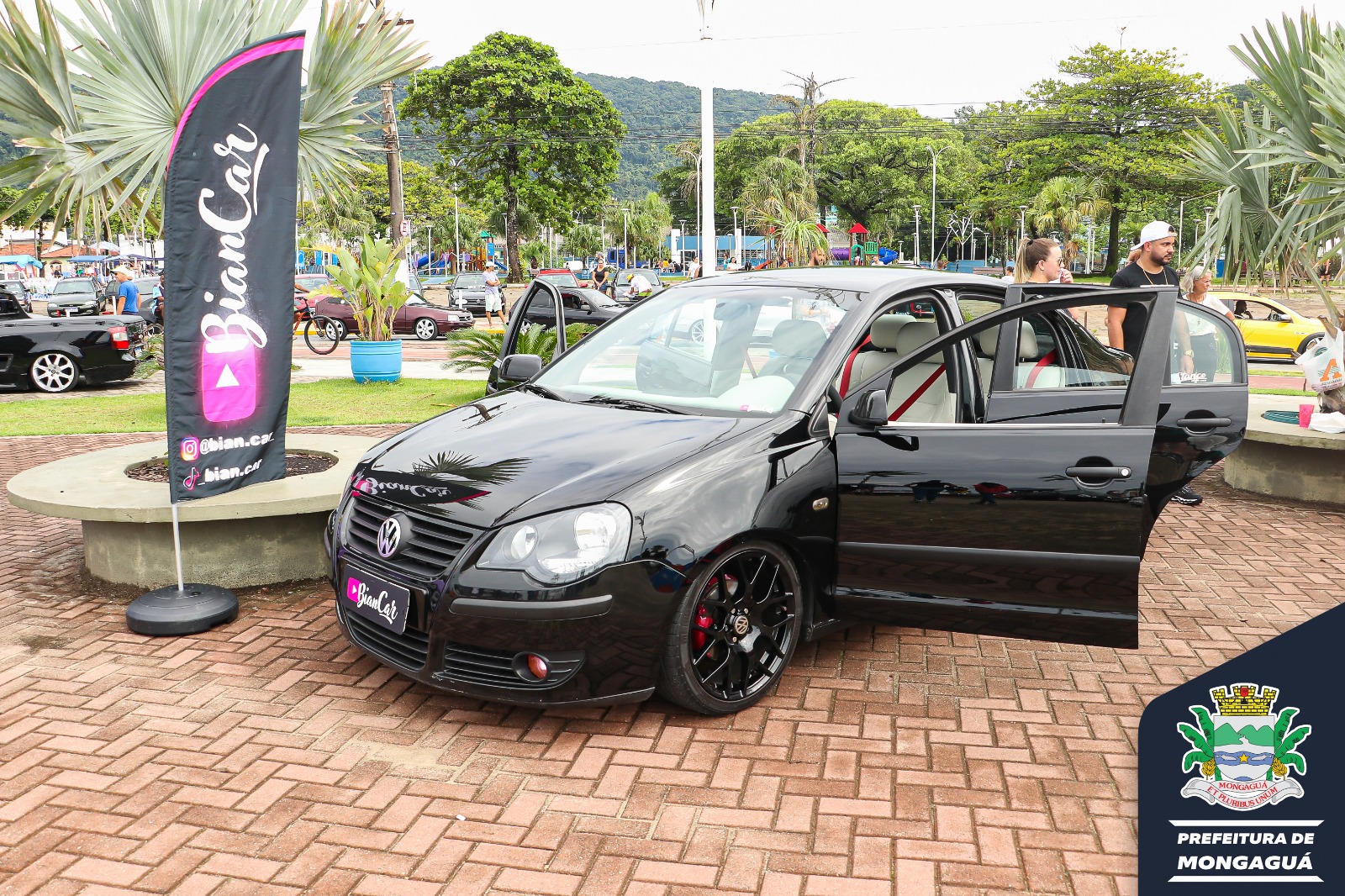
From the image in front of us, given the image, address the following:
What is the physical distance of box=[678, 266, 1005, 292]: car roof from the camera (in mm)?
4668

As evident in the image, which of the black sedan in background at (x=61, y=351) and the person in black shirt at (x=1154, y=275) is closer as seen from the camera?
the person in black shirt at (x=1154, y=275)

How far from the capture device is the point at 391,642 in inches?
149

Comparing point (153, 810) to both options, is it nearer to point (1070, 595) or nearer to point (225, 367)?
point (225, 367)

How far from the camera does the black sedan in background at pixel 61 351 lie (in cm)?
1405

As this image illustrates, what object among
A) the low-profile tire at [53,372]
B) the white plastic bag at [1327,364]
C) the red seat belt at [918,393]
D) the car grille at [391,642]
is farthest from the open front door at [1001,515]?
the low-profile tire at [53,372]

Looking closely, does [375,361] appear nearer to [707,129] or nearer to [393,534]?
[707,129]

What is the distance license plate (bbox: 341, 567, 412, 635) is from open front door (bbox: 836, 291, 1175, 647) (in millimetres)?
1587

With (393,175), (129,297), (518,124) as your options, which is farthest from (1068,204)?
(129,297)

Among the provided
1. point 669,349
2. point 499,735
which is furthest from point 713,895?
point 669,349

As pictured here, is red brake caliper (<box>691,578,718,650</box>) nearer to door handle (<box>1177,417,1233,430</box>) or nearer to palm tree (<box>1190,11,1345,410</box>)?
door handle (<box>1177,417,1233,430</box>)

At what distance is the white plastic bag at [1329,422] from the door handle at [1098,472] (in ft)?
15.0

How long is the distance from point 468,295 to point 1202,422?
31.0 metres

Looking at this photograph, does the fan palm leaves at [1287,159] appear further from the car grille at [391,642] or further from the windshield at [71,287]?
the windshield at [71,287]

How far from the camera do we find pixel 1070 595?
3.71 m
